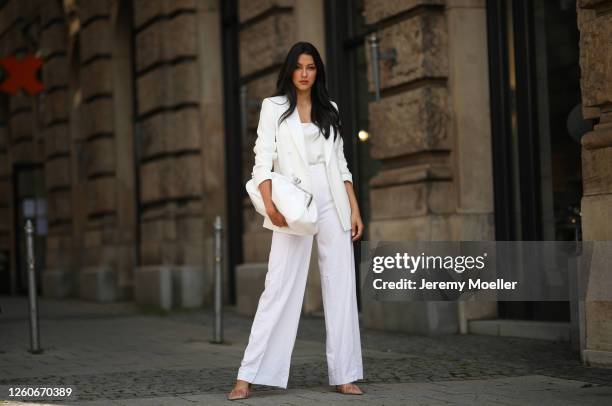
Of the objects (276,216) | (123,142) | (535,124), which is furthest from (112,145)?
(276,216)

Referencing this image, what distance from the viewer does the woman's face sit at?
6348mm

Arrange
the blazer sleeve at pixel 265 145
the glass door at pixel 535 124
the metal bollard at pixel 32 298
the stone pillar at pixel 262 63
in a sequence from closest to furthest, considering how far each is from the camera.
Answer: the blazer sleeve at pixel 265 145 < the metal bollard at pixel 32 298 < the glass door at pixel 535 124 < the stone pillar at pixel 262 63

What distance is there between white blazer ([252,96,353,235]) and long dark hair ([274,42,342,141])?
0.05 metres

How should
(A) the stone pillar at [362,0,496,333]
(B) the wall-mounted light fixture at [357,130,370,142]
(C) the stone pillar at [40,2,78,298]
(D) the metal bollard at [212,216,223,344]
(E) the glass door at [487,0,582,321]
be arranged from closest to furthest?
1. (E) the glass door at [487,0,582,321]
2. (D) the metal bollard at [212,216,223,344]
3. (A) the stone pillar at [362,0,496,333]
4. (B) the wall-mounted light fixture at [357,130,370,142]
5. (C) the stone pillar at [40,2,78,298]

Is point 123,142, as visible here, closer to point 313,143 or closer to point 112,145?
point 112,145

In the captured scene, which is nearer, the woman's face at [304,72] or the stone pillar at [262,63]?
the woman's face at [304,72]

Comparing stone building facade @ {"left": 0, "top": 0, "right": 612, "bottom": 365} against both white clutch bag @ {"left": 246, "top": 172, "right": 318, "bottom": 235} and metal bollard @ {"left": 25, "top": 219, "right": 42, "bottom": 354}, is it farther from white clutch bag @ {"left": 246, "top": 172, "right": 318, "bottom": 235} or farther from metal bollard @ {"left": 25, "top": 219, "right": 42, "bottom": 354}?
metal bollard @ {"left": 25, "top": 219, "right": 42, "bottom": 354}

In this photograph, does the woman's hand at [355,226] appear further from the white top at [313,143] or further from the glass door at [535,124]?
the glass door at [535,124]

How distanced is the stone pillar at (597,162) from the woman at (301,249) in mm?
1738

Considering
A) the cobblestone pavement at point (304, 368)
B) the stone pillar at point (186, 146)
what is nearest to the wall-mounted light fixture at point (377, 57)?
the cobblestone pavement at point (304, 368)

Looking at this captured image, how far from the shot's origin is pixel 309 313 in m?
12.4

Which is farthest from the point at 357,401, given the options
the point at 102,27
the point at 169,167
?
the point at 102,27

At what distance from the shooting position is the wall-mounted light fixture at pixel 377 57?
1065 cm

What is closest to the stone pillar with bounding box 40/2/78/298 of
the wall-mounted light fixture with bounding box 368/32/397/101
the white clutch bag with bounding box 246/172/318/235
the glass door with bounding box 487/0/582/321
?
the wall-mounted light fixture with bounding box 368/32/397/101
